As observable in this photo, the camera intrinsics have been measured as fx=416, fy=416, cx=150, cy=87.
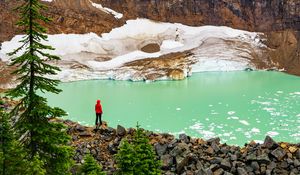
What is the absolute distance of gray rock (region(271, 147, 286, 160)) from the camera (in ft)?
51.3

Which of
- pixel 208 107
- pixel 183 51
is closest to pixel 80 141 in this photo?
pixel 208 107

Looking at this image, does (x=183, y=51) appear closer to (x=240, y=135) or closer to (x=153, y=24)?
(x=153, y=24)

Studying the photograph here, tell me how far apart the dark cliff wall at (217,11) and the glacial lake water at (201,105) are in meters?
29.0

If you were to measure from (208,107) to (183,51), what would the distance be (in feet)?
124

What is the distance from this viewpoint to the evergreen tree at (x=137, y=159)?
1255 cm

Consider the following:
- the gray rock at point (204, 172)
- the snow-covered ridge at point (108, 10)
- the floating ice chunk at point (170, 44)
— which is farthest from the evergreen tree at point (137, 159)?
the snow-covered ridge at point (108, 10)

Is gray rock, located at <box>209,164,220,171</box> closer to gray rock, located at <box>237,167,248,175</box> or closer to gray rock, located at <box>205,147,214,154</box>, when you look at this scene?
gray rock, located at <box>237,167,248,175</box>

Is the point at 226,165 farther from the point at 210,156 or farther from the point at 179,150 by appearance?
the point at 179,150

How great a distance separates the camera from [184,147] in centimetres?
1670

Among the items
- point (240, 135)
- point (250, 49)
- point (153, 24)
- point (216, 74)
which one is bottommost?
point (240, 135)

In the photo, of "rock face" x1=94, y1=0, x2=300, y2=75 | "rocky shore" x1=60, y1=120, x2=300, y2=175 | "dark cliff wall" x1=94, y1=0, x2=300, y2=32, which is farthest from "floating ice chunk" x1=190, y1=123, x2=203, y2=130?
"dark cliff wall" x1=94, y1=0, x2=300, y2=32

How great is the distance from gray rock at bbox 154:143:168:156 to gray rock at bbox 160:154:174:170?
0.96 feet

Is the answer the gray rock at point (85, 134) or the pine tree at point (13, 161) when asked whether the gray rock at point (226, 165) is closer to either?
the gray rock at point (85, 134)

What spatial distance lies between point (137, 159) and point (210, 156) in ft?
15.5
